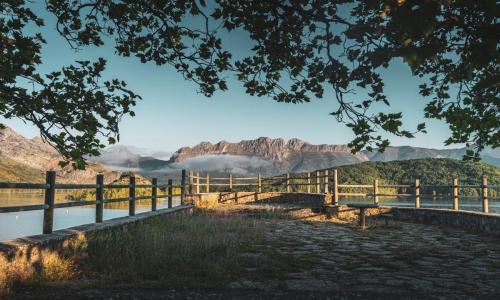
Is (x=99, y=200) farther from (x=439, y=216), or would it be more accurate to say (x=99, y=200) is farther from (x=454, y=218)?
(x=439, y=216)

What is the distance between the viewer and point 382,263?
20.3 ft

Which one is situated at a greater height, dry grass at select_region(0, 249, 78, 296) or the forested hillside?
the forested hillside

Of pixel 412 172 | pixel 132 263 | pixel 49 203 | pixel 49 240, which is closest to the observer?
pixel 132 263

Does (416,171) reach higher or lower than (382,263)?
higher

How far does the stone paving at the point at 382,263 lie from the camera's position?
4.67 meters

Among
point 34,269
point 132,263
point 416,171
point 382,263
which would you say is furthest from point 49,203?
point 416,171

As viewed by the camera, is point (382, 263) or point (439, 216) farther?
point (439, 216)

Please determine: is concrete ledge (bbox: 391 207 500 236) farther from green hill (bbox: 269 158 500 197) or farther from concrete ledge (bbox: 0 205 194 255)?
green hill (bbox: 269 158 500 197)

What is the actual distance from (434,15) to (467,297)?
3331 millimetres

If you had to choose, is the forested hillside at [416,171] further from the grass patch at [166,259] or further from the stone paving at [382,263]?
the grass patch at [166,259]

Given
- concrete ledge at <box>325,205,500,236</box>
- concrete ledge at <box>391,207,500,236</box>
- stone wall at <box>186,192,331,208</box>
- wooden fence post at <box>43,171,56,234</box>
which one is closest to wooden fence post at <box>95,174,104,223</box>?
wooden fence post at <box>43,171,56,234</box>

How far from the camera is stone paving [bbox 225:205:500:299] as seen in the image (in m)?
4.67

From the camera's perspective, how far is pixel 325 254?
7.02 metres

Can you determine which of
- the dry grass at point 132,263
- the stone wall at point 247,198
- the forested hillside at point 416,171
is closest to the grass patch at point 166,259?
the dry grass at point 132,263
